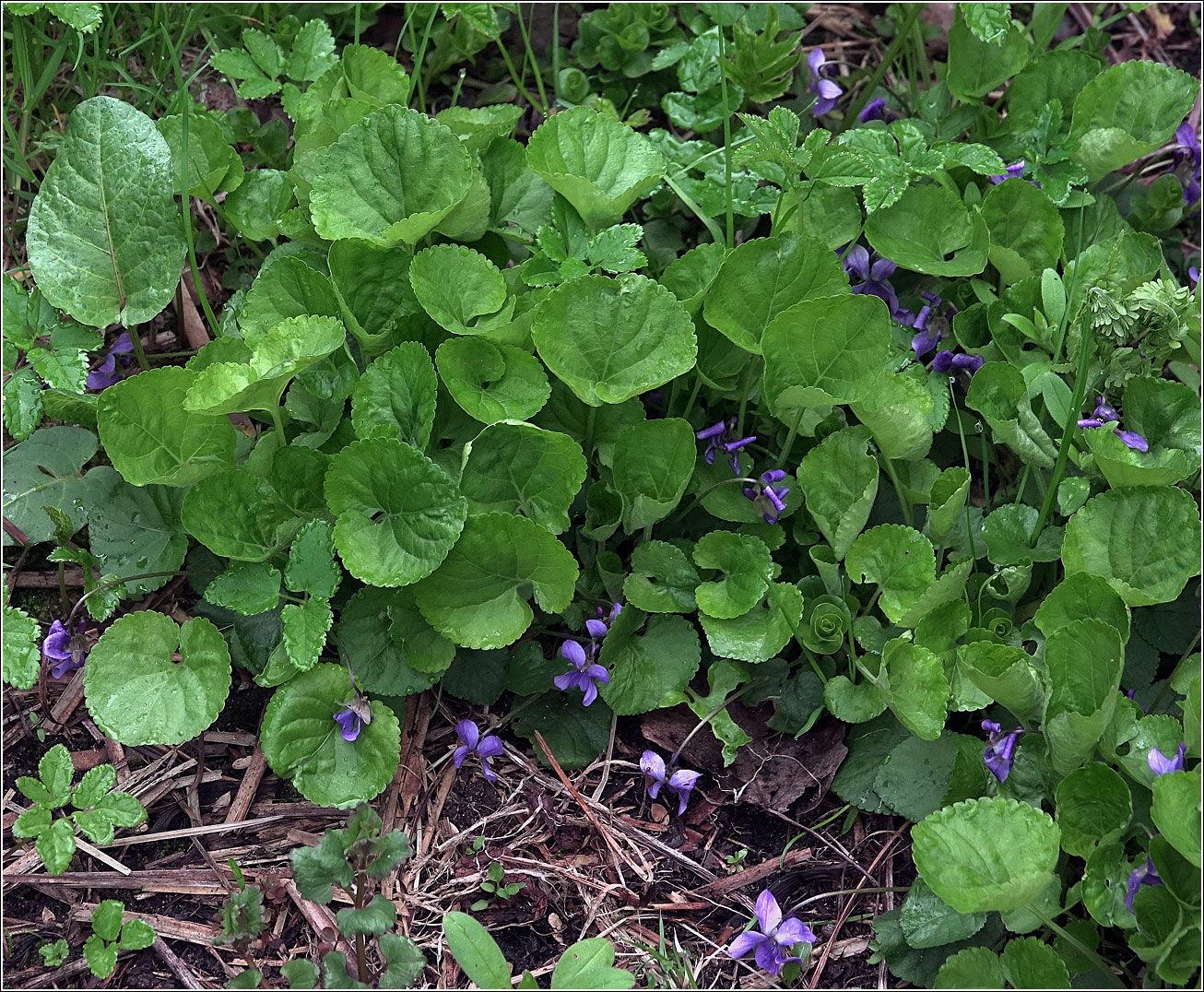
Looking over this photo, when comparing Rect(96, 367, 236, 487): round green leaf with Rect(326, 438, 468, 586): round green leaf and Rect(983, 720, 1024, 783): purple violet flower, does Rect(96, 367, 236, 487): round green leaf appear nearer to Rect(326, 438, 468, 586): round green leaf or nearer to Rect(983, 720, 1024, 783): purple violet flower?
Rect(326, 438, 468, 586): round green leaf

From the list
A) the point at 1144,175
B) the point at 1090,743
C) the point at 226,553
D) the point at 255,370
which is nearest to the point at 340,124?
the point at 255,370

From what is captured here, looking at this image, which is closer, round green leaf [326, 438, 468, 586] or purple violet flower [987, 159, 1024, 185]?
round green leaf [326, 438, 468, 586]

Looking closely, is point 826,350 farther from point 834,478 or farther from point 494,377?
point 494,377

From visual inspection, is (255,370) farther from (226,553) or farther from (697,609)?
(697,609)

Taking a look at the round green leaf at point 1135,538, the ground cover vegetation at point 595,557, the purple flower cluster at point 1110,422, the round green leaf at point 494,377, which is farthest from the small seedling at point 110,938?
the purple flower cluster at point 1110,422

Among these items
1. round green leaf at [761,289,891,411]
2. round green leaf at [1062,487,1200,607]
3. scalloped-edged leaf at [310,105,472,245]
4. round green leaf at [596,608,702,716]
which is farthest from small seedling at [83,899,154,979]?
round green leaf at [1062,487,1200,607]

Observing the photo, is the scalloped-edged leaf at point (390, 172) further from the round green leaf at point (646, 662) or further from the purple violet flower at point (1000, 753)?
the purple violet flower at point (1000, 753)

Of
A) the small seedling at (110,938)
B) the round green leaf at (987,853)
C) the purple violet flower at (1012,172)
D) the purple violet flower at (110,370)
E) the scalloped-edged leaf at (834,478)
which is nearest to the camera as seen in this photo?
the round green leaf at (987,853)

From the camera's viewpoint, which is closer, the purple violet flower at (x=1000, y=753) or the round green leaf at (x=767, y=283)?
the purple violet flower at (x=1000, y=753)
